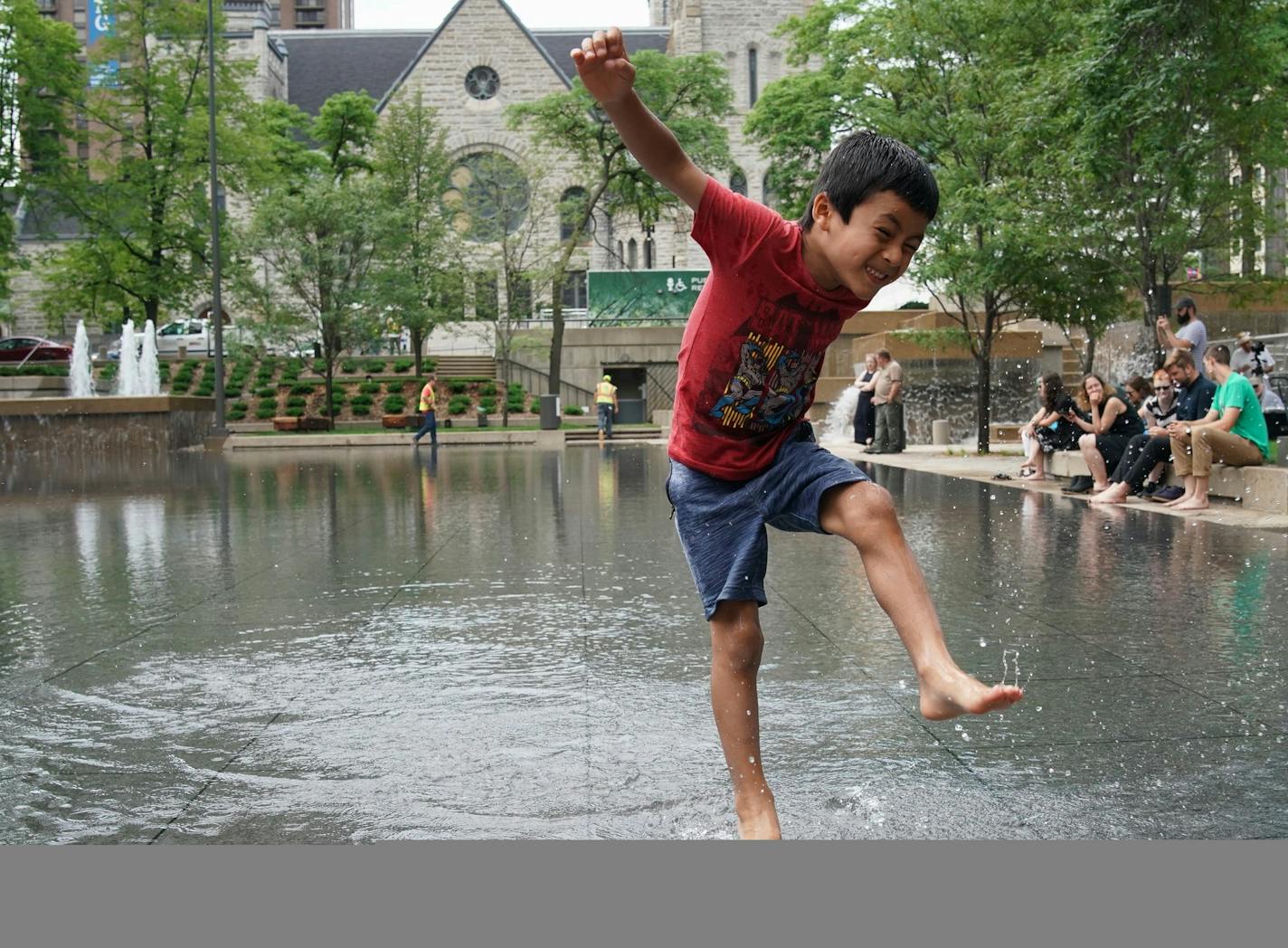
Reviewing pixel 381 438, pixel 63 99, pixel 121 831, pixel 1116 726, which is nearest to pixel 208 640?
pixel 121 831

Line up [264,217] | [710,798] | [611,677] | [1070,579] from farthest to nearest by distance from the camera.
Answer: [264,217] → [1070,579] → [611,677] → [710,798]

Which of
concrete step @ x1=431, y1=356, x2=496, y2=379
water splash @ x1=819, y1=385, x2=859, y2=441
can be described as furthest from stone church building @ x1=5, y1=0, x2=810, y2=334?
water splash @ x1=819, y1=385, x2=859, y2=441

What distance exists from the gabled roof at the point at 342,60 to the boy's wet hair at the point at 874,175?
73039 millimetres

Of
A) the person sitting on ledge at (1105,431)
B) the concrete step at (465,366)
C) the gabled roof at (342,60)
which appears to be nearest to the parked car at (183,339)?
the concrete step at (465,366)

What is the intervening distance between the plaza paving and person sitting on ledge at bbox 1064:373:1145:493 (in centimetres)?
287

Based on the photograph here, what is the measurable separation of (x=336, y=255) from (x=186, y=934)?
1466 inches

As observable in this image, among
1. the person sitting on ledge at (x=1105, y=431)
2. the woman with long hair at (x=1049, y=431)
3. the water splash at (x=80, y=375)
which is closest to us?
the person sitting on ledge at (x=1105, y=431)

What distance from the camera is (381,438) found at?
3241 centimetres

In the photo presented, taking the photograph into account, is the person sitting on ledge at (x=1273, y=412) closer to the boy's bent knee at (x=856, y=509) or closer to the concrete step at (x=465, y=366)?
the boy's bent knee at (x=856, y=509)

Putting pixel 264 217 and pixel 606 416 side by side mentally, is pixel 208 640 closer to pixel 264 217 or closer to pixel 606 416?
pixel 606 416

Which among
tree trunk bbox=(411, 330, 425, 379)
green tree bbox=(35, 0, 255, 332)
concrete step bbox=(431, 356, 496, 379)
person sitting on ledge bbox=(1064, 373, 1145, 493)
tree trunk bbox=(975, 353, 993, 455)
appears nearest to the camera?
person sitting on ledge bbox=(1064, 373, 1145, 493)

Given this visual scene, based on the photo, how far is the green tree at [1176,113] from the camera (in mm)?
13367

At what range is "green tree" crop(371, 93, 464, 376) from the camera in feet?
130

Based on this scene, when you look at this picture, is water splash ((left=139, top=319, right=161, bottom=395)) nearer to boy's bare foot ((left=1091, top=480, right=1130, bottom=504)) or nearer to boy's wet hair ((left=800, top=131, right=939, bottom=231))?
boy's bare foot ((left=1091, top=480, right=1130, bottom=504))
